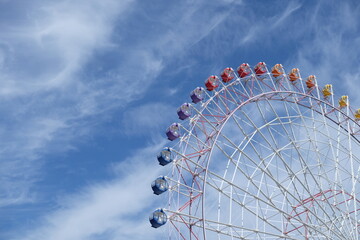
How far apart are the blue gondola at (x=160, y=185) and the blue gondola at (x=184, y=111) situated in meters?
4.52

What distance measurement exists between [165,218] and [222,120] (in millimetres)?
6486

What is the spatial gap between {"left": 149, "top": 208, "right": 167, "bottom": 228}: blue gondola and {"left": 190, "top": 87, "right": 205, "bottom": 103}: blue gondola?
8.18 meters

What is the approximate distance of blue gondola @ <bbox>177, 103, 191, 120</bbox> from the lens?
25984 mm

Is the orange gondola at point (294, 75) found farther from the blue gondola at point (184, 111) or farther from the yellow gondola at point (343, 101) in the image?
the blue gondola at point (184, 111)

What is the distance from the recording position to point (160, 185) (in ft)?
75.2

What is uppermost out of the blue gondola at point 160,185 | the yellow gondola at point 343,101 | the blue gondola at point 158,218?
the yellow gondola at point 343,101

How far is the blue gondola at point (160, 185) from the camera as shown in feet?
75.0

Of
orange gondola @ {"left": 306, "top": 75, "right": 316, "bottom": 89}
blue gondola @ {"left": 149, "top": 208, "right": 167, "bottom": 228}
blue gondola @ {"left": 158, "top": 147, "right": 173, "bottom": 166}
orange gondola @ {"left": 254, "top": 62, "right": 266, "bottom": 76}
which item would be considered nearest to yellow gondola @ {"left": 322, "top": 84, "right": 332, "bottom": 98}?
orange gondola @ {"left": 306, "top": 75, "right": 316, "bottom": 89}

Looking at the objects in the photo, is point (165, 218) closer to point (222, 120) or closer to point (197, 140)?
point (197, 140)

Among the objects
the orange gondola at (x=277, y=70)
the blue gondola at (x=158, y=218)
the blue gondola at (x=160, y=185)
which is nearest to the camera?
the blue gondola at (x=158, y=218)

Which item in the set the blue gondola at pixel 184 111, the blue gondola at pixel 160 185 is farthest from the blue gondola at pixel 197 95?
the blue gondola at pixel 160 185

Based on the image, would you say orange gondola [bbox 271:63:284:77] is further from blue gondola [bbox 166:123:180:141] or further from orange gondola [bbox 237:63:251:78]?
blue gondola [bbox 166:123:180:141]

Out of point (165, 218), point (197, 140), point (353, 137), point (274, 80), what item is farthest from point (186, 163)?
point (353, 137)

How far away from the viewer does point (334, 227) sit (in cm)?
2697
